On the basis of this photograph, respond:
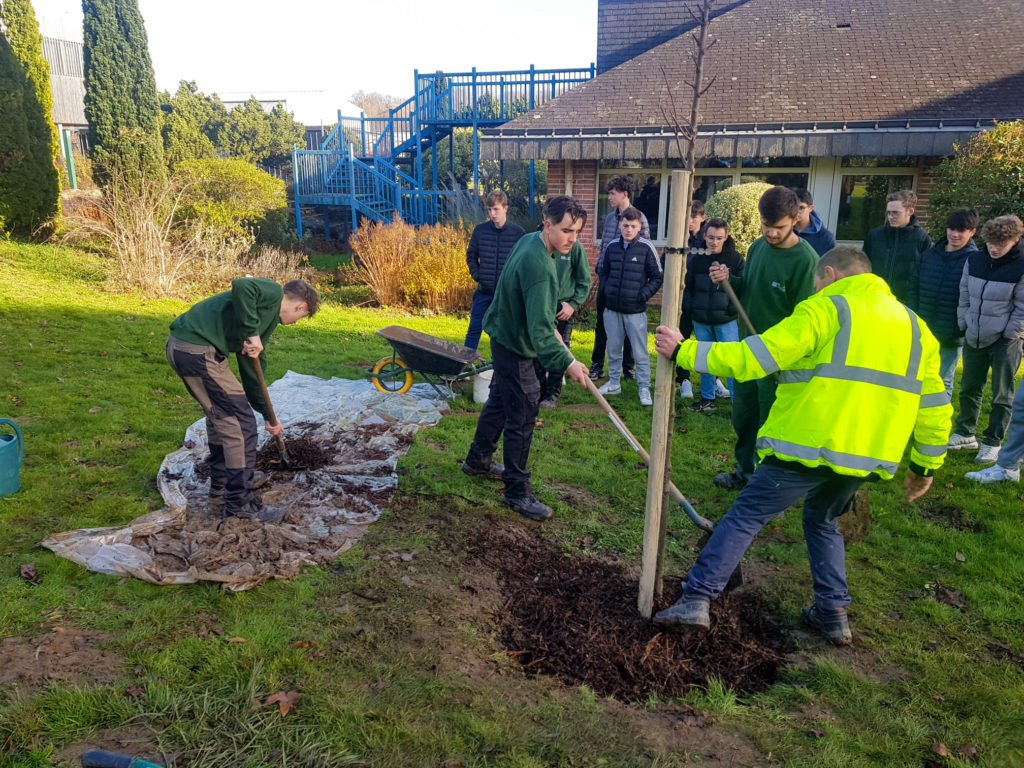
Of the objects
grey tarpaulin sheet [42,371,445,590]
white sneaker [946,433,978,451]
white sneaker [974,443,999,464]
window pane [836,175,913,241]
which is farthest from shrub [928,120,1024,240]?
grey tarpaulin sheet [42,371,445,590]

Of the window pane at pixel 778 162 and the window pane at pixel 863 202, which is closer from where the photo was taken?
the window pane at pixel 863 202

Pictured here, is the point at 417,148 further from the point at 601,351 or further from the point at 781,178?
the point at 601,351

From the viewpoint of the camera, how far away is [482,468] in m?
5.15

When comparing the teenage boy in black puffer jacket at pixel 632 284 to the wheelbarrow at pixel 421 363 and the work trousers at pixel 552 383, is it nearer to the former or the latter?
the work trousers at pixel 552 383

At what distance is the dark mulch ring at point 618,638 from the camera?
10.0ft

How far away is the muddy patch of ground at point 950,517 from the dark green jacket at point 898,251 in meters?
2.10

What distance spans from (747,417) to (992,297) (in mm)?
2245

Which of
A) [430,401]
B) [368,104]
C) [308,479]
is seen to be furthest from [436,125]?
[368,104]

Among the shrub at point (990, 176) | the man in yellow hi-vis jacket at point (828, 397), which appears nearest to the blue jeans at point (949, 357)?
the shrub at point (990, 176)

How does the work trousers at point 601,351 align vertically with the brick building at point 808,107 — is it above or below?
below

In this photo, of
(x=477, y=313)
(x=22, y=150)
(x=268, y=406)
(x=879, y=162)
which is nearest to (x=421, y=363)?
(x=477, y=313)

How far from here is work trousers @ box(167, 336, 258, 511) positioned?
4.09 metres

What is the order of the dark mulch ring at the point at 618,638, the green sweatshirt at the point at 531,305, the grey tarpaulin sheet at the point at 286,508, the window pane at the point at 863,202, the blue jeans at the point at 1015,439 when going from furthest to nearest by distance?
the window pane at the point at 863,202 → the blue jeans at the point at 1015,439 → the green sweatshirt at the point at 531,305 → the grey tarpaulin sheet at the point at 286,508 → the dark mulch ring at the point at 618,638

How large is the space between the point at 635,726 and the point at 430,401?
456 cm
